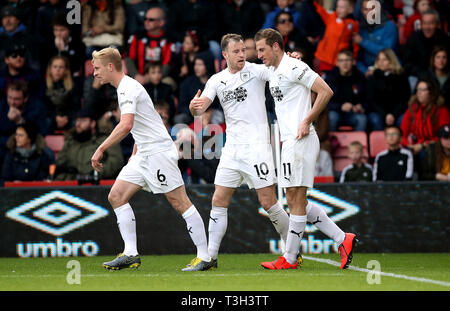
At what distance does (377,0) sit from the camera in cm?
1433

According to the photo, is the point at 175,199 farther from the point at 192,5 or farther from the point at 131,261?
the point at 192,5

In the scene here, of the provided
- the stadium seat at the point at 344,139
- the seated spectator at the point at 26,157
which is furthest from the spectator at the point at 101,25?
the stadium seat at the point at 344,139

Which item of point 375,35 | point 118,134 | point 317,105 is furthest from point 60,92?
point 317,105

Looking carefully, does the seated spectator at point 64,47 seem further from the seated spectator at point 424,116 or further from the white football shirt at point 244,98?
the white football shirt at point 244,98

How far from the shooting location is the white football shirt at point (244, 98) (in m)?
8.82

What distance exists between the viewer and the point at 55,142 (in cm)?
1371

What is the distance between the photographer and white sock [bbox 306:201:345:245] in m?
8.71

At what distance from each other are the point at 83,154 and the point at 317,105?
5272 mm

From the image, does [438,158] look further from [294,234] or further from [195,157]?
[294,234]

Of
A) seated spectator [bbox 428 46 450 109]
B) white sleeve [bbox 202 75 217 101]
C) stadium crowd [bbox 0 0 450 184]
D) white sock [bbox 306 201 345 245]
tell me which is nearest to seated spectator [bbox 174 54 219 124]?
stadium crowd [bbox 0 0 450 184]

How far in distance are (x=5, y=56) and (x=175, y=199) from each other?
24.0 ft

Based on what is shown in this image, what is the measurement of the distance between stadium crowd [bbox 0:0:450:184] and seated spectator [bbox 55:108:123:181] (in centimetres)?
2

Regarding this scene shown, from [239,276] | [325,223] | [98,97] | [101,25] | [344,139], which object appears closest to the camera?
[239,276]

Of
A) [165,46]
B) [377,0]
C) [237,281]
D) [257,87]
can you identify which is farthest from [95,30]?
[237,281]
